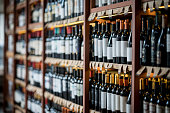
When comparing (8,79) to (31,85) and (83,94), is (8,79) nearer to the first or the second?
(31,85)

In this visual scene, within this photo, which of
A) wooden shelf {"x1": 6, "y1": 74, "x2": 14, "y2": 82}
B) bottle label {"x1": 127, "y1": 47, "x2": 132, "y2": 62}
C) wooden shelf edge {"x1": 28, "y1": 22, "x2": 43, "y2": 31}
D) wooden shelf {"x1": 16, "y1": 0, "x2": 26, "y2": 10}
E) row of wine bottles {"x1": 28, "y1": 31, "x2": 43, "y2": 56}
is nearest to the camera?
bottle label {"x1": 127, "y1": 47, "x2": 132, "y2": 62}

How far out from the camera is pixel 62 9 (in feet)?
10.2

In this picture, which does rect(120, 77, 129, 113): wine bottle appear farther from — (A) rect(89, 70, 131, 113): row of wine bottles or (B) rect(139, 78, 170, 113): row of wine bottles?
(B) rect(139, 78, 170, 113): row of wine bottles

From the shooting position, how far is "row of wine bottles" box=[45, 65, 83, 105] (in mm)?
2803

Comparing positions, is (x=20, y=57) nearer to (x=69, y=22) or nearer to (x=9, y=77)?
(x=9, y=77)

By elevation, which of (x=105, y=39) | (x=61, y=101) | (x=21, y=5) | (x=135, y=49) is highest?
(x=21, y=5)

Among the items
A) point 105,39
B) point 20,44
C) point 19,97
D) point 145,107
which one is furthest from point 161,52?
point 19,97

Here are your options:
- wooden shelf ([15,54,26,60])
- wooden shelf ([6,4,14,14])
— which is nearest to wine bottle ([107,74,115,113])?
wooden shelf ([15,54,26,60])

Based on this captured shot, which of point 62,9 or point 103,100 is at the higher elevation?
point 62,9

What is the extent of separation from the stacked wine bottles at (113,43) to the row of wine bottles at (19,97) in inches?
94.2

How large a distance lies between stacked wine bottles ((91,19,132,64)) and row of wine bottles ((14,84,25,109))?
94.2 inches

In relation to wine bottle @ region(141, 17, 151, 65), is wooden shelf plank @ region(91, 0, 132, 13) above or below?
above

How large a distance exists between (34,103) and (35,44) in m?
1.01

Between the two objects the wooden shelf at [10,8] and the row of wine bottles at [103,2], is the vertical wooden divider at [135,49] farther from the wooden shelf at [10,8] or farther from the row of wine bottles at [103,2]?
the wooden shelf at [10,8]
